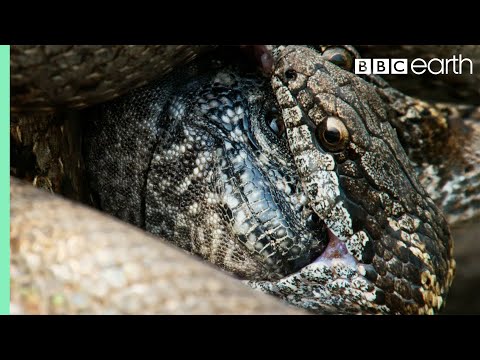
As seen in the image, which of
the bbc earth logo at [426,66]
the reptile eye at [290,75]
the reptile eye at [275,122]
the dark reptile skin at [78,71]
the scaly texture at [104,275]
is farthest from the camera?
the bbc earth logo at [426,66]

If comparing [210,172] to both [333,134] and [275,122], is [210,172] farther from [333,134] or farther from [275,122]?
[333,134]

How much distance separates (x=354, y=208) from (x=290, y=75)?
528mm

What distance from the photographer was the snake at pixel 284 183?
2.42 m

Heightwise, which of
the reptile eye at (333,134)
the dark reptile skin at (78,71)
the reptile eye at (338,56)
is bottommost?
the reptile eye at (333,134)

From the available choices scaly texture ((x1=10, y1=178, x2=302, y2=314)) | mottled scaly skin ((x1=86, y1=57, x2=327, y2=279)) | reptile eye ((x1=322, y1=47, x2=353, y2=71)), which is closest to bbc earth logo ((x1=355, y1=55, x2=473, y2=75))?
reptile eye ((x1=322, y1=47, x2=353, y2=71))

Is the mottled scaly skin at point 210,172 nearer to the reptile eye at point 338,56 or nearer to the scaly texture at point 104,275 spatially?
the reptile eye at point 338,56

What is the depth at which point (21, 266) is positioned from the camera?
193 centimetres

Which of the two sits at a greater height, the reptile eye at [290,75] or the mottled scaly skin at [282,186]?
the reptile eye at [290,75]

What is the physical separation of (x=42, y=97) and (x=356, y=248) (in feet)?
3.75

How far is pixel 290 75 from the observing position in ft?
8.35

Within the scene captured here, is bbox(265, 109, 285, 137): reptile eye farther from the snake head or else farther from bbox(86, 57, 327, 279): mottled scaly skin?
the snake head

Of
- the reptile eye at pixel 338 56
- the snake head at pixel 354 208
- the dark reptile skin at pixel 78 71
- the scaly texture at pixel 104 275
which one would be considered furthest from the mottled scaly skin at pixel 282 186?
the scaly texture at pixel 104 275

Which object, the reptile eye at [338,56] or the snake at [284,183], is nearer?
the snake at [284,183]

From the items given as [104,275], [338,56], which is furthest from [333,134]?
[104,275]
